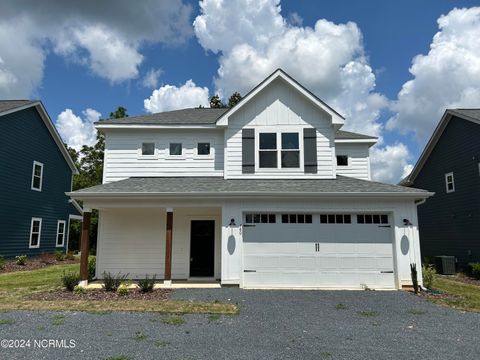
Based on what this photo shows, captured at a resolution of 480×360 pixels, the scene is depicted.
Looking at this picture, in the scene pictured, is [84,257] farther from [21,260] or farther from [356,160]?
[356,160]

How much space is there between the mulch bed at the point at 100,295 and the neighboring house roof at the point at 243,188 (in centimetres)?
289

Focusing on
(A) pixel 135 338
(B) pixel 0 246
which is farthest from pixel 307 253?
(B) pixel 0 246

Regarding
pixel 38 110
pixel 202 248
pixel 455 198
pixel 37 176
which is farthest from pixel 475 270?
pixel 38 110

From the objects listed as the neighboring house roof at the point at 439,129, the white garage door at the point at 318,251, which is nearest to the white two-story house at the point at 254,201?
the white garage door at the point at 318,251

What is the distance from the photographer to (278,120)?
1364 cm

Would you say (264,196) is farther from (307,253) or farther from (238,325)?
(238,325)

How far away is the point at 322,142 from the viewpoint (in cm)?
1350

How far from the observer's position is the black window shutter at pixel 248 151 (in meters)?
13.4

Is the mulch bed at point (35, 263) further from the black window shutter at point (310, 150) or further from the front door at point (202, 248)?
the black window shutter at point (310, 150)

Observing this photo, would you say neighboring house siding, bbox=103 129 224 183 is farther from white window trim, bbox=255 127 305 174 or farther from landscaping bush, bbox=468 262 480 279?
landscaping bush, bbox=468 262 480 279

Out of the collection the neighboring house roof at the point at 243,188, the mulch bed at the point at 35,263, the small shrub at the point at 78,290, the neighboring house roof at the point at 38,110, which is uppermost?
the neighboring house roof at the point at 38,110

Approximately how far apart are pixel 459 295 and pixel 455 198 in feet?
27.5

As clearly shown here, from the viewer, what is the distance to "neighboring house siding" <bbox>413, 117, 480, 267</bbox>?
15969mm

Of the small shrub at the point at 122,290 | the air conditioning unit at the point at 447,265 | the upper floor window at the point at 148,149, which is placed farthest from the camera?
the air conditioning unit at the point at 447,265
